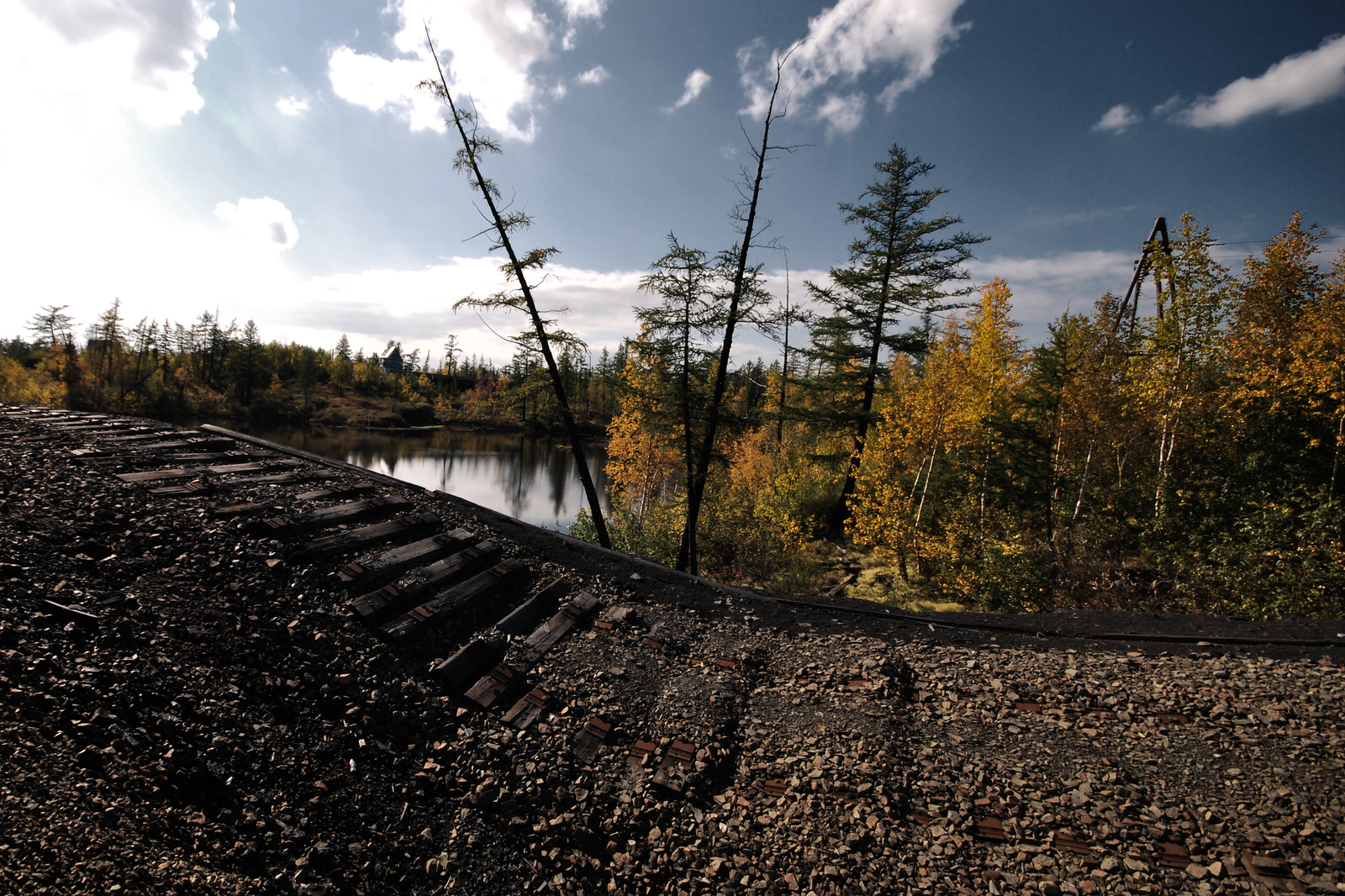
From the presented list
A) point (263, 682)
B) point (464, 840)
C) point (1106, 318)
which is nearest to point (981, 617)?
point (464, 840)

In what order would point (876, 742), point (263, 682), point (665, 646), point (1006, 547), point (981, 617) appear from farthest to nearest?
point (1006, 547) → point (981, 617) → point (665, 646) → point (876, 742) → point (263, 682)

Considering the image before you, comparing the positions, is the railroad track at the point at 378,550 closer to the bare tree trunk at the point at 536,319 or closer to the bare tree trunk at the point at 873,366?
the bare tree trunk at the point at 536,319

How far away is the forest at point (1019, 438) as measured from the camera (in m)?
11.2

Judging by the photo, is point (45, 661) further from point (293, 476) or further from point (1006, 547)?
point (1006, 547)

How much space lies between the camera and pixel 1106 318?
731 inches

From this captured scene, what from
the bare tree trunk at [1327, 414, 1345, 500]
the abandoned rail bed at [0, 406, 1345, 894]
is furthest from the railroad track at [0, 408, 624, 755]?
the bare tree trunk at [1327, 414, 1345, 500]

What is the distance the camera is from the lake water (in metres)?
36.3

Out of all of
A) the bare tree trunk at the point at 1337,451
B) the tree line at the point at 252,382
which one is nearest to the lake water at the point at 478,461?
the tree line at the point at 252,382

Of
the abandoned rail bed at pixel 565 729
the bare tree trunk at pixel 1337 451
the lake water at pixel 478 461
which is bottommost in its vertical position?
the lake water at pixel 478 461

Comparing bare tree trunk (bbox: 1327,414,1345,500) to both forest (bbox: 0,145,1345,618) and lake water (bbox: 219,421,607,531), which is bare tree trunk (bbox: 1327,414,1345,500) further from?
lake water (bbox: 219,421,607,531)

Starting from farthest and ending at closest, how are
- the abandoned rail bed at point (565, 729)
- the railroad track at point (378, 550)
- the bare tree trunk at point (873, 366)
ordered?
the bare tree trunk at point (873, 366), the railroad track at point (378, 550), the abandoned rail bed at point (565, 729)

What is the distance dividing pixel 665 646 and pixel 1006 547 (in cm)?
1088

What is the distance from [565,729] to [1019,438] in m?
17.5

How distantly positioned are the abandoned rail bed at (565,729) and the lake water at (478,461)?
23.1 metres
